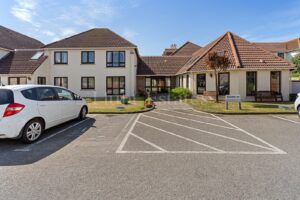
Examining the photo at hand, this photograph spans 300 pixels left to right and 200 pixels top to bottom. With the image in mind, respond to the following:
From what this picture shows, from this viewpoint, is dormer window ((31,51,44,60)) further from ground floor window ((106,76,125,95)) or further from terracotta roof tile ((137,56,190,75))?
terracotta roof tile ((137,56,190,75))

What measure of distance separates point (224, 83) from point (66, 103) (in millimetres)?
13868

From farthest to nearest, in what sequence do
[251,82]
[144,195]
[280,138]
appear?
[251,82], [280,138], [144,195]

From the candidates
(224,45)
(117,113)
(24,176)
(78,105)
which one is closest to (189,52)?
(224,45)

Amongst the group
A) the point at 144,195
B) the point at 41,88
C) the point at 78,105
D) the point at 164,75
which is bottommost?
the point at 144,195

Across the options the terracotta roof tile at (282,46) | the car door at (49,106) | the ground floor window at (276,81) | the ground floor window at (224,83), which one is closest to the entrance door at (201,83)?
the ground floor window at (224,83)

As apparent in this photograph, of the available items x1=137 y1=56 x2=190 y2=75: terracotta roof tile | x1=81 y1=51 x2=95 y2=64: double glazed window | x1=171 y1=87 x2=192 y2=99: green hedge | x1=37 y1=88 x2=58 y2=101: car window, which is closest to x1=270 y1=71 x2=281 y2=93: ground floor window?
x1=171 y1=87 x2=192 y2=99: green hedge

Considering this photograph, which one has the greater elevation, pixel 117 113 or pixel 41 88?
pixel 41 88

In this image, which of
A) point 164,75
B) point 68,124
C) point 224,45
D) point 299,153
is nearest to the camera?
point 299,153

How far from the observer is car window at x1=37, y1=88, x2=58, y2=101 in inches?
271

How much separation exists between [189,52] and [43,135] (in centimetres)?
3315

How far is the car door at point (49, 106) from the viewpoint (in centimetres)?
679

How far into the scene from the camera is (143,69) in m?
26.0

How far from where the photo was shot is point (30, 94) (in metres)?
6.48

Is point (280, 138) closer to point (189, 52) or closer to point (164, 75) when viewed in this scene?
point (164, 75)
